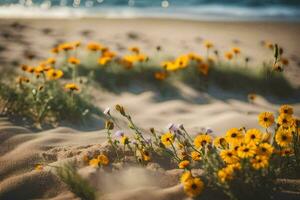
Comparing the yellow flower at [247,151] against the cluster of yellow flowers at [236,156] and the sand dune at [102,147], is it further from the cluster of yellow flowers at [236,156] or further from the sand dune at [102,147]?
the sand dune at [102,147]

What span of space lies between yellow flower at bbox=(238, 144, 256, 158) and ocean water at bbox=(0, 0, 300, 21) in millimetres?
9115

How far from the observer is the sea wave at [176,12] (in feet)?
37.7

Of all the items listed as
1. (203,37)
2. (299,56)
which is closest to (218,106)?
(299,56)

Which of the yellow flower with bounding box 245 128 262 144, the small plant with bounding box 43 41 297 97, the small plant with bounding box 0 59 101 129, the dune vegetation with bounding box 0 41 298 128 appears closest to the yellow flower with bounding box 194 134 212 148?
the yellow flower with bounding box 245 128 262 144

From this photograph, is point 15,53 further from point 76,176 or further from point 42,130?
point 76,176

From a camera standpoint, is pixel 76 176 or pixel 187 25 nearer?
pixel 76 176

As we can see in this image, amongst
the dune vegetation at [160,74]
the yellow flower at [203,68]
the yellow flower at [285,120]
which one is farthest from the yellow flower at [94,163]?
the yellow flower at [203,68]

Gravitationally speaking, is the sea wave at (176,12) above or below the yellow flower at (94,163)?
above

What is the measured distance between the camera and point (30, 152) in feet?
10.4

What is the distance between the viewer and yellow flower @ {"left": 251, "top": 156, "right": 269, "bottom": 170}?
93.3 inches

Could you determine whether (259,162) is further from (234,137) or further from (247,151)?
(234,137)

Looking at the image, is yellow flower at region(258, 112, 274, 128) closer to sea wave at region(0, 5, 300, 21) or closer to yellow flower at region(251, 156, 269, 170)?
yellow flower at region(251, 156, 269, 170)

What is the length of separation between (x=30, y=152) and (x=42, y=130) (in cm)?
53

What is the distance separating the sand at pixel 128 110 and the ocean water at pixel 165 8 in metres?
2.43
